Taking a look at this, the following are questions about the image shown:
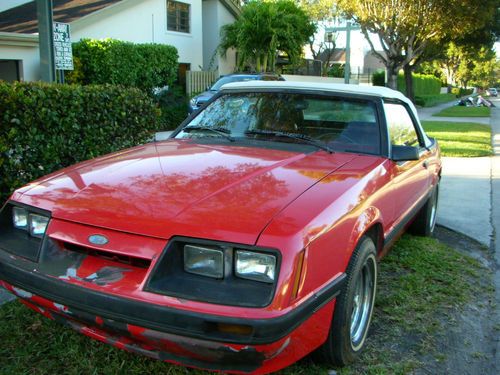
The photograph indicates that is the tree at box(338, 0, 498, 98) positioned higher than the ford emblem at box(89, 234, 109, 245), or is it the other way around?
the tree at box(338, 0, 498, 98)

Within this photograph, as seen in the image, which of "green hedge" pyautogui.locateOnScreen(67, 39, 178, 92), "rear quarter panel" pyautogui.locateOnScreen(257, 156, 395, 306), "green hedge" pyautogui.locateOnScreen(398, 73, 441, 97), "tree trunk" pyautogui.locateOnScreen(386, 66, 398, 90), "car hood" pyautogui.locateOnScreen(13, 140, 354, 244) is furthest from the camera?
"green hedge" pyautogui.locateOnScreen(398, 73, 441, 97)

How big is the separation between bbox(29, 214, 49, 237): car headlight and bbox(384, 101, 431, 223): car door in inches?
88.6

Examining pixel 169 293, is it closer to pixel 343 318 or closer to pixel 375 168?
pixel 343 318

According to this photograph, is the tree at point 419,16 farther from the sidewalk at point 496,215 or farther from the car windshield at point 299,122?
the car windshield at point 299,122

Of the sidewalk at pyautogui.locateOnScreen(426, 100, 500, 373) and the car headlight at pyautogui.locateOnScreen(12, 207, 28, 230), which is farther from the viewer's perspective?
the sidewalk at pyautogui.locateOnScreen(426, 100, 500, 373)

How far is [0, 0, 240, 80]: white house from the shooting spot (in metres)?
13.3

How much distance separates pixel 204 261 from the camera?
2.23m

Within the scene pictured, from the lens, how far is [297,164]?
10.1 feet

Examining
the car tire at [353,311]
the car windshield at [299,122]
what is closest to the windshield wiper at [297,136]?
the car windshield at [299,122]

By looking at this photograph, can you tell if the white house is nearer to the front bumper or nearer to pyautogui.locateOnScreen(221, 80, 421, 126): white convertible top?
pyautogui.locateOnScreen(221, 80, 421, 126): white convertible top

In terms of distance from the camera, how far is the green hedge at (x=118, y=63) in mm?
14109

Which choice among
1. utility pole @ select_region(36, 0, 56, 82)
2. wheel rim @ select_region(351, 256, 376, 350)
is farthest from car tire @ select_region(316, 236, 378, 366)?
utility pole @ select_region(36, 0, 56, 82)

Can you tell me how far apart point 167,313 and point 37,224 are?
3.44ft

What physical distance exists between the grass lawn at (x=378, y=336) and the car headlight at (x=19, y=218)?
699mm
